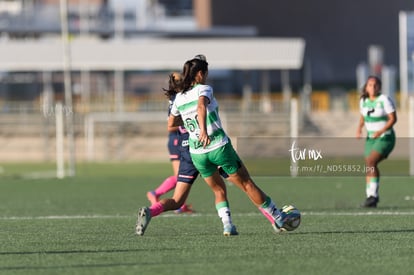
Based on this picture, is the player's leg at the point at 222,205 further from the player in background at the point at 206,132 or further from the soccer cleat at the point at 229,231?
the player in background at the point at 206,132

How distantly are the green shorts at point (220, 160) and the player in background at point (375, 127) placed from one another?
247 inches

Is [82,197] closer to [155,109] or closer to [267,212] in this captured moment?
[267,212]

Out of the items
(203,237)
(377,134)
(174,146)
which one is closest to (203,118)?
(203,237)

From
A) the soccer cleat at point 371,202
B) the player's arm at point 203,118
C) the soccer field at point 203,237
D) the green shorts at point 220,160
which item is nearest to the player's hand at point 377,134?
the soccer cleat at point 371,202

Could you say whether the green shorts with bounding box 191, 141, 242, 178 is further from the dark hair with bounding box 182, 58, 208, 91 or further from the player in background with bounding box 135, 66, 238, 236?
the dark hair with bounding box 182, 58, 208, 91

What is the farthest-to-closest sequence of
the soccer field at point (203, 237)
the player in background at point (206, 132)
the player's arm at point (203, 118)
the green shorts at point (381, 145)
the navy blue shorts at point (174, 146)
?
the green shorts at point (381, 145)
the navy blue shorts at point (174, 146)
the player in background at point (206, 132)
the player's arm at point (203, 118)
the soccer field at point (203, 237)

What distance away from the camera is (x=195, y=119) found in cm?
1301

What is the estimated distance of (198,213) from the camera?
18.1m

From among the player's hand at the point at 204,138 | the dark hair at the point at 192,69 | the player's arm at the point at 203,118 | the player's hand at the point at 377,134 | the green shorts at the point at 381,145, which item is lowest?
the green shorts at the point at 381,145

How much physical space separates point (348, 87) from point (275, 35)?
6.89 m

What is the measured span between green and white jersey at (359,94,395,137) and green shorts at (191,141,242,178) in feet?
20.7

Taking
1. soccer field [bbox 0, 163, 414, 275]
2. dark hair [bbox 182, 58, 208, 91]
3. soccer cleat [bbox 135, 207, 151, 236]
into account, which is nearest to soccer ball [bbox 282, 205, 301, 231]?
soccer field [bbox 0, 163, 414, 275]

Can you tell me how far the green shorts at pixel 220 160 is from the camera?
13023 mm

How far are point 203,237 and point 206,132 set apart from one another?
137 cm
